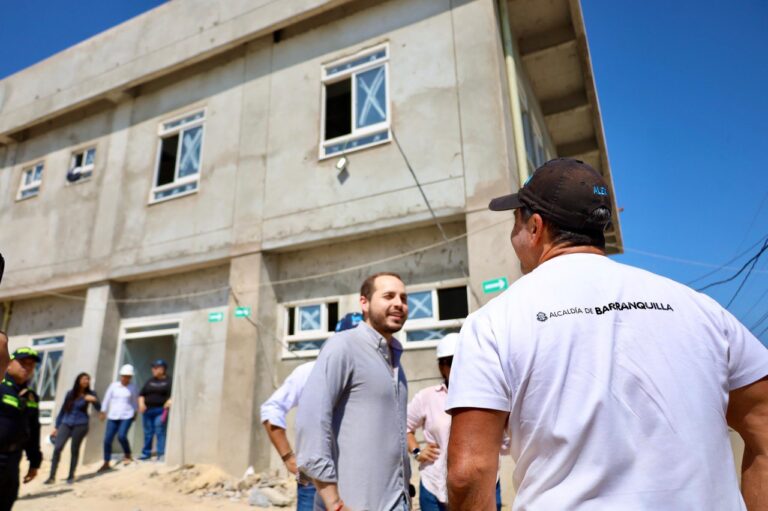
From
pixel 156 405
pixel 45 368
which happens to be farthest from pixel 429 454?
pixel 45 368

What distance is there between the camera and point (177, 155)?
10742 millimetres

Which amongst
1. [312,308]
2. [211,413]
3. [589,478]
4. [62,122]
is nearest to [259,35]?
[312,308]

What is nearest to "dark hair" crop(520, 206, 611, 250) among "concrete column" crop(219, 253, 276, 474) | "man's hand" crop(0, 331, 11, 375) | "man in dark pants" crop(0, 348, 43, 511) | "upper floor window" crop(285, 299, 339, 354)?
"man's hand" crop(0, 331, 11, 375)

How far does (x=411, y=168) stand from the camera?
26.1 feet

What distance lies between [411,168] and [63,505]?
23.1 ft

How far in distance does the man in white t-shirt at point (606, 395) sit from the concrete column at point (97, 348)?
10718 mm

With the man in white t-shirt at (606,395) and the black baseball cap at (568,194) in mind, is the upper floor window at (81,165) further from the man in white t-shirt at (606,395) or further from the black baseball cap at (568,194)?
the man in white t-shirt at (606,395)

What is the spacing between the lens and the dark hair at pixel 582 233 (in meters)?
1.39

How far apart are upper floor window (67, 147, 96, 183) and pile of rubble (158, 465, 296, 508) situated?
759 cm

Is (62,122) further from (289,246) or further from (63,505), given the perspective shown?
(63,505)

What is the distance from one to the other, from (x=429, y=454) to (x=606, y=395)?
2933mm

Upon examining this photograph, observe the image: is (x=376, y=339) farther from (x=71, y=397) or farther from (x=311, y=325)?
(x=71, y=397)

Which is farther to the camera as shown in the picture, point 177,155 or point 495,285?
point 177,155

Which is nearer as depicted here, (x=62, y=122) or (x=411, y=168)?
(x=411, y=168)
